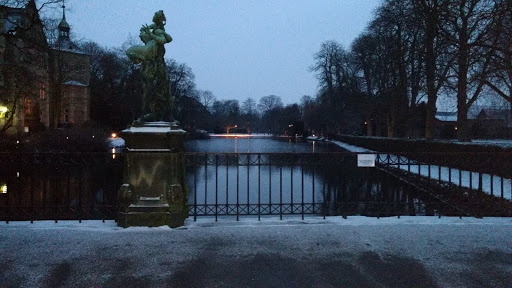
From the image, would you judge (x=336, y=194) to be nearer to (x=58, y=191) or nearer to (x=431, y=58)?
(x=58, y=191)

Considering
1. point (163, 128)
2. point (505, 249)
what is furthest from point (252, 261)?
point (505, 249)

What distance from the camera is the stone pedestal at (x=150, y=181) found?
680 cm

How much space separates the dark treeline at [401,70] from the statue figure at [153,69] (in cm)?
586

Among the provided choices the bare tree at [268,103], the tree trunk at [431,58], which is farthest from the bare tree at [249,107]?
the tree trunk at [431,58]

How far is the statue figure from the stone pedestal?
346 millimetres

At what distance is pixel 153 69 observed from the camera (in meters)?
7.05

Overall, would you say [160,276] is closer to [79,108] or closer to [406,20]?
[406,20]

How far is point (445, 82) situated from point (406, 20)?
4.30 metres

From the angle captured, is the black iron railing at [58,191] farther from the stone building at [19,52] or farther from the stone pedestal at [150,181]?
the stone building at [19,52]

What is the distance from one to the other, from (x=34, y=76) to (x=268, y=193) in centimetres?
1553

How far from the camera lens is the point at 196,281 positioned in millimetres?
4605

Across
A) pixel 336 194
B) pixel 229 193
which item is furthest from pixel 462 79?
pixel 229 193

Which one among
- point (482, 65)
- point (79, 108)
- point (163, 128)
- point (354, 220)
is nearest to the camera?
point (163, 128)

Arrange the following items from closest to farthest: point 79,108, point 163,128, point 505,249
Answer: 1. point 505,249
2. point 163,128
3. point 79,108
